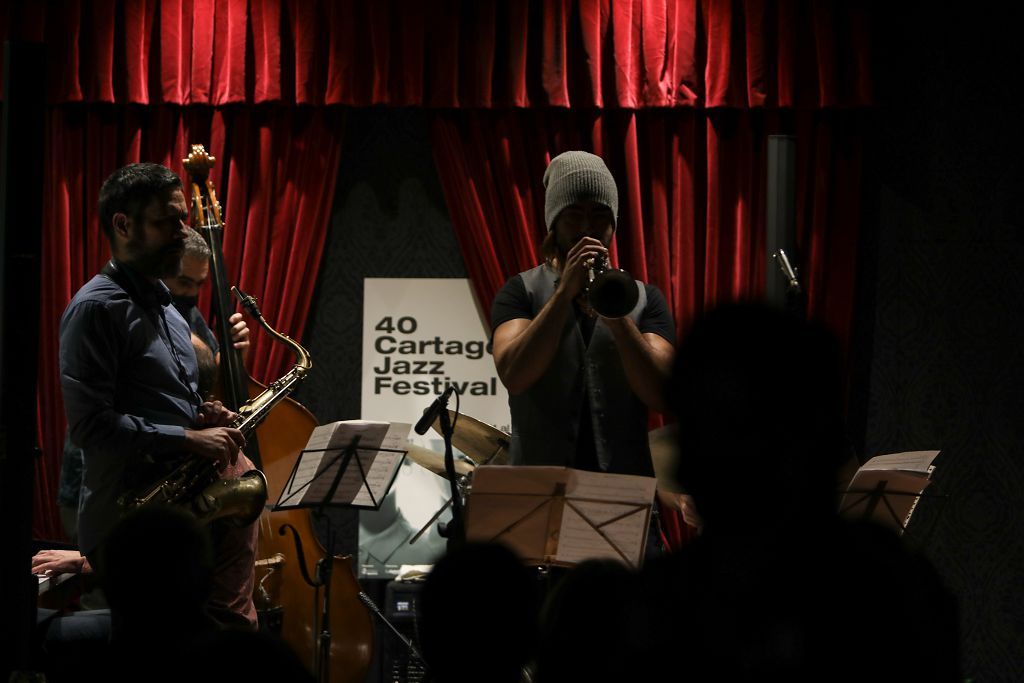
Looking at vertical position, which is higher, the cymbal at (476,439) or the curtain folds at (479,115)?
the curtain folds at (479,115)

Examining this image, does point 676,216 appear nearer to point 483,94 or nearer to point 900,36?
point 483,94

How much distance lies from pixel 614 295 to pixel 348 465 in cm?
114

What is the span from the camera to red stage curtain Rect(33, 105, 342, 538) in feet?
17.4

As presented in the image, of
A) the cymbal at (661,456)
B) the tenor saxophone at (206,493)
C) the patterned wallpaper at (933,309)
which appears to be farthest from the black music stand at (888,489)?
the patterned wallpaper at (933,309)

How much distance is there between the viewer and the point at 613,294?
9.74 ft

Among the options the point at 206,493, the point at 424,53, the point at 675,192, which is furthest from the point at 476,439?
the point at 424,53

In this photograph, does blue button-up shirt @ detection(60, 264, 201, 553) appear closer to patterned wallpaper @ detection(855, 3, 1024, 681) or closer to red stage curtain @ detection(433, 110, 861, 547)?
red stage curtain @ detection(433, 110, 861, 547)

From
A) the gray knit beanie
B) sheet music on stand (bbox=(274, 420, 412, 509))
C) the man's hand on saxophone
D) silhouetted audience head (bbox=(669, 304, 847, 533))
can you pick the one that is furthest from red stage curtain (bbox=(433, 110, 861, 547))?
silhouetted audience head (bbox=(669, 304, 847, 533))

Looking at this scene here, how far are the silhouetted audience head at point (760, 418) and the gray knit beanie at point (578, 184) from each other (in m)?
2.14

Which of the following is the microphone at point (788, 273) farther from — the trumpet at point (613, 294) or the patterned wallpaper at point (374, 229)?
the patterned wallpaper at point (374, 229)

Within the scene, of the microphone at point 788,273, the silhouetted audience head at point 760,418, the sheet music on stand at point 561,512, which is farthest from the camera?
the microphone at point 788,273

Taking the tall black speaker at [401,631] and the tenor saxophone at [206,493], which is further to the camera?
the tall black speaker at [401,631]

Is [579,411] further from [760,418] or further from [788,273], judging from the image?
[760,418]

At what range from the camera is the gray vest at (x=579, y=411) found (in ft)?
9.91
